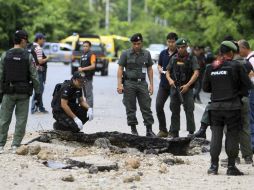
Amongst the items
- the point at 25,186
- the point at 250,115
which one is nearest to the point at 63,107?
the point at 250,115

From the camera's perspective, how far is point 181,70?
14.6 meters

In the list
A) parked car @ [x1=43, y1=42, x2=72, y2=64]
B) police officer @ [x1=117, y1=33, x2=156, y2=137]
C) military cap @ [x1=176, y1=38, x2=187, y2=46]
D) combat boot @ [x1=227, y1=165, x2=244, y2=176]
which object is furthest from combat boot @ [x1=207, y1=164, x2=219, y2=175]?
parked car @ [x1=43, y1=42, x2=72, y2=64]

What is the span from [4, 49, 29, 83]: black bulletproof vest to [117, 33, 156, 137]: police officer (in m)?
3.01

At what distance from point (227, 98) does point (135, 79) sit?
4423mm

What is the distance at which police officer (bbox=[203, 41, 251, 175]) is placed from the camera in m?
10.6

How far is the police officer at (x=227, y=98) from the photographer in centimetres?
1061

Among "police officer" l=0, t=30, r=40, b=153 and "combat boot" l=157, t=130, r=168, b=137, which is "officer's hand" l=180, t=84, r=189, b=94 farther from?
"police officer" l=0, t=30, r=40, b=153

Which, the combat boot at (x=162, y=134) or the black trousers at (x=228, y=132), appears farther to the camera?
the combat boot at (x=162, y=134)

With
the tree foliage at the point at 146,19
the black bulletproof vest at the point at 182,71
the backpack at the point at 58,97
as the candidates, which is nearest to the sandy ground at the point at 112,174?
the backpack at the point at 58,97

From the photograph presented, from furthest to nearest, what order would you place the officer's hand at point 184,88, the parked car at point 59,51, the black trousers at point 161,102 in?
the parked car at point 59,51, the black trousers at point 161,102, the officer's hand at point 184,88

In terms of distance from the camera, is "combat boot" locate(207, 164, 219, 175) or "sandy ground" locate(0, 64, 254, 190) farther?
"combat boot" locate(207, 164, 219, 175)

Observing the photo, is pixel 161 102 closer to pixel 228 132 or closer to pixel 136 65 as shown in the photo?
pixel 136 65

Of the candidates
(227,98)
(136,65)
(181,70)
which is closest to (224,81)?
(227,98)

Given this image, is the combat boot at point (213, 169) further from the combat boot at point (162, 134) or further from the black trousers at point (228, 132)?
the combat boot at point (162, 134)
